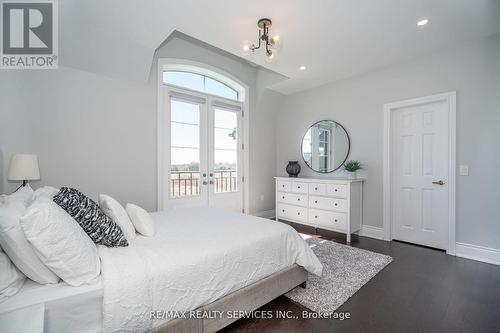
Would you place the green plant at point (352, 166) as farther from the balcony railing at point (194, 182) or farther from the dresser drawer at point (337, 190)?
the balcony railing at point (194, 182)

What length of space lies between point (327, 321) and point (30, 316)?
5.82ft

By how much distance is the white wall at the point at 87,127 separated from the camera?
244 centimetres

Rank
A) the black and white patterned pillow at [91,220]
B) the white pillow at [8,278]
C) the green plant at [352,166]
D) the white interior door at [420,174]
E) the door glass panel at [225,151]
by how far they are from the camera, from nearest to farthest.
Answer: the white pillow at [8,278] < the black and white patterned pillow at [91,220] < the white interior door at [420,174] < the green plant at [352,166] < the door glass panel at [225,151]

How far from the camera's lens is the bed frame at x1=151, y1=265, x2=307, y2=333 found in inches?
53.9

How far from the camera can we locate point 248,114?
4.62m

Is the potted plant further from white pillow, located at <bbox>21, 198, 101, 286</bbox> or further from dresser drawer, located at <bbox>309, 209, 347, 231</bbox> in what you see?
white pillow, located at <bbox>21, 198, 101, 286</bbox>

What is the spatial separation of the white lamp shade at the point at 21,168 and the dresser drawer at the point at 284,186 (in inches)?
136

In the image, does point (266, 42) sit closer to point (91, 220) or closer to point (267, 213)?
point (91, 220)

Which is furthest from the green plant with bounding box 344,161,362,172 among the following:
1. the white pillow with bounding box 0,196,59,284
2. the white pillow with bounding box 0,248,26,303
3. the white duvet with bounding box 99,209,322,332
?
the white pillow with bounding box 0,248,26,303

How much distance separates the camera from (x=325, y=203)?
12.5 ft

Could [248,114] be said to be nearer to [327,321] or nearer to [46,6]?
[46,6]

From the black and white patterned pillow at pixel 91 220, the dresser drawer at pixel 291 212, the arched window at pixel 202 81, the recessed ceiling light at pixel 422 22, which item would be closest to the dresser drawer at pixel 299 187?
the dresser drawer at pixel 291 212

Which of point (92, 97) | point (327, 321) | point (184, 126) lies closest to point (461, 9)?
point (327, 321)

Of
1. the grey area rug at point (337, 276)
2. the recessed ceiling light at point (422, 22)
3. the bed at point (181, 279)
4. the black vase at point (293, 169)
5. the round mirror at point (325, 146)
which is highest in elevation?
the recessed ceiling light at point (422, 22)
